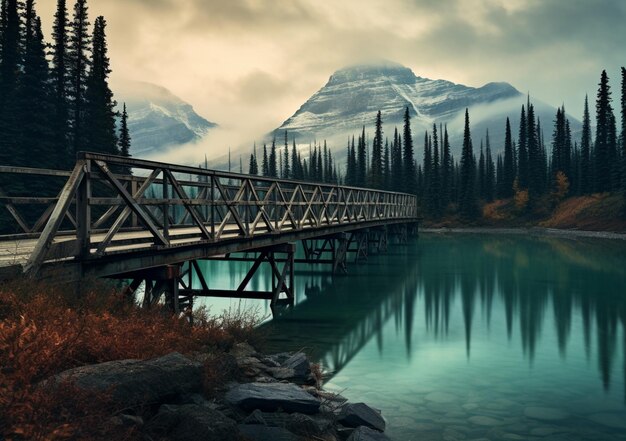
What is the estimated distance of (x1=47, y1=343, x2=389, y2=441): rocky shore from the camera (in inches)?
205

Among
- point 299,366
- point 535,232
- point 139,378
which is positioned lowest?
point 299,366

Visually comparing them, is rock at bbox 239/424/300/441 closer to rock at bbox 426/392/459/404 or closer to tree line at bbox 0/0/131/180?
rock at bbox 426/392/459/404

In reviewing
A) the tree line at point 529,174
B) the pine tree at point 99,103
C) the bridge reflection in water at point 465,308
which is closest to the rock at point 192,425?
the bridge reflection in water at point 465,308

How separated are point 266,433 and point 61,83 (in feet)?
160

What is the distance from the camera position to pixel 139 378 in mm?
5551

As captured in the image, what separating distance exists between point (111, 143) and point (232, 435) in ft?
162

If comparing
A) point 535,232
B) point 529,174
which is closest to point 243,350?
point 535,232

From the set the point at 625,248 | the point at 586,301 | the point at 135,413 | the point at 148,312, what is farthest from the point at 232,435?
the point at 625,248

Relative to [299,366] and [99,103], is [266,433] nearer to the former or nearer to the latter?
[299,366]

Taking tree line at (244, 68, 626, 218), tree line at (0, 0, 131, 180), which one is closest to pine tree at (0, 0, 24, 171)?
tree line at (0, 0, 131, 180)

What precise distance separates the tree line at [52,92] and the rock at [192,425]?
129 ft

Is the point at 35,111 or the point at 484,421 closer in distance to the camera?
the point at 484,421

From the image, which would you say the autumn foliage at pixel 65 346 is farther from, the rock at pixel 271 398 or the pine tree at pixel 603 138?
the pine tree at pixel 603 138

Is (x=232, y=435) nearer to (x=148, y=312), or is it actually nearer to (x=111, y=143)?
(x=148, y=312)
